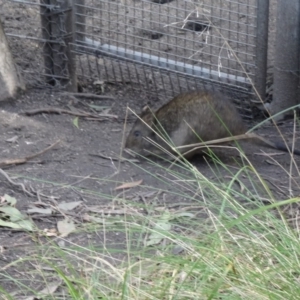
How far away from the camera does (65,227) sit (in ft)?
14.6

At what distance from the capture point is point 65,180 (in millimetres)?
Result: 5090

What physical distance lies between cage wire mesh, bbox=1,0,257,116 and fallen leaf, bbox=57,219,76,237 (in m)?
2.54

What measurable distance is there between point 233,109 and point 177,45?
1.60 m

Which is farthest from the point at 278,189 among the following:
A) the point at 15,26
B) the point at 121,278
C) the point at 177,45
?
the point at 15,26

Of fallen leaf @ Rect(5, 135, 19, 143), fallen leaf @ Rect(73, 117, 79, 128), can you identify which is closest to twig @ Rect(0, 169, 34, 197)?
fallen leaf @ Rect(5, 135, 19, 143)

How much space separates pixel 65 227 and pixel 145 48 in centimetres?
290

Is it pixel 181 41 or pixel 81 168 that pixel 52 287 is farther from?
pixel 181 41

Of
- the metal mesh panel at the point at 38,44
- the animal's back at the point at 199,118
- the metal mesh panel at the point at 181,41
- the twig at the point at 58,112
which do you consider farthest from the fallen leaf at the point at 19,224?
the metal mesh panel at the point at 38,44

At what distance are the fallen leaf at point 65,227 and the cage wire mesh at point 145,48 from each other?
254 centimetres

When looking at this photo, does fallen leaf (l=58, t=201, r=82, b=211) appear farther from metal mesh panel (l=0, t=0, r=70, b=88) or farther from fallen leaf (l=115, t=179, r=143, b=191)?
metal mesh panel (l=0, t=0, r=70, b=88)

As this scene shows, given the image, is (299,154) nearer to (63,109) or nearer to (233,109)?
(233,109)

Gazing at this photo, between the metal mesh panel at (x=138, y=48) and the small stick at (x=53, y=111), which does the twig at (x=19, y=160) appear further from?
the metal mesh panel at (x=138, y=48)

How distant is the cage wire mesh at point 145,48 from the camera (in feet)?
22.2

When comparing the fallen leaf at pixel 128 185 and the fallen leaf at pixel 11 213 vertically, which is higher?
the fallen leaf at pixel 11 213
